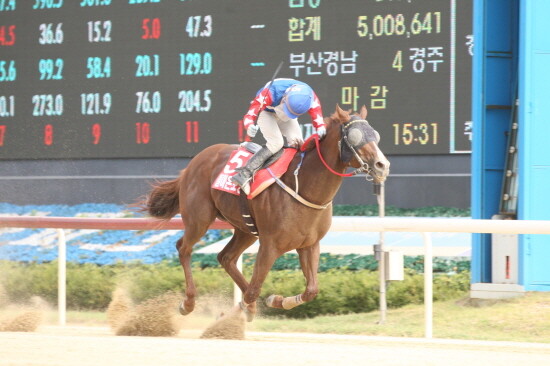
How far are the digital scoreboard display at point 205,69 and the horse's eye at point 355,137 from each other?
10.5 ft

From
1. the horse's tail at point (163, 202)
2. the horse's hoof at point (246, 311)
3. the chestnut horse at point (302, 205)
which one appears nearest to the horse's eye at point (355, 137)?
the chestnut horse at point (302, 205)

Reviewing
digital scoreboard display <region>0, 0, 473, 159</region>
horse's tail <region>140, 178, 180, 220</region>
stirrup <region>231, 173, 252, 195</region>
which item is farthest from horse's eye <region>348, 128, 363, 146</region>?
digital scoreboard display <region>0, 0, 473, 159</region>

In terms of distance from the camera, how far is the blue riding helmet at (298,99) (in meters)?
4.88

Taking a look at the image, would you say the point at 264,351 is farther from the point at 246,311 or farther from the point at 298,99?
the point at 298,99

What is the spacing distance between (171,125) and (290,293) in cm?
230

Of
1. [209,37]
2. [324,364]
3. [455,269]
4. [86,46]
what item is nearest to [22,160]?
[86,46]

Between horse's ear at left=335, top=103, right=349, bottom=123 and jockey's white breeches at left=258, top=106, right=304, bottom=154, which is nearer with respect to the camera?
horse's ear at left=335, top=103, right=349, bottom=123

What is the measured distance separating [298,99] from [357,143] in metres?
0.40

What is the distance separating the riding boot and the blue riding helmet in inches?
11.4

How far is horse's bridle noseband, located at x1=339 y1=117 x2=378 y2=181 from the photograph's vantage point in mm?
4645

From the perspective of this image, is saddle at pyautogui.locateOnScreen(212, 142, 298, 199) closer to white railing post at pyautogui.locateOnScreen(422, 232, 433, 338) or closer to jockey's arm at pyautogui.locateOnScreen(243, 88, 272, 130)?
jockey's arm at pyautogui.locateOnScreen(243, 88, 272, 130)

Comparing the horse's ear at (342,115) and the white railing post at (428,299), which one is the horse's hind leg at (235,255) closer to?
the white railing post at (428,299)

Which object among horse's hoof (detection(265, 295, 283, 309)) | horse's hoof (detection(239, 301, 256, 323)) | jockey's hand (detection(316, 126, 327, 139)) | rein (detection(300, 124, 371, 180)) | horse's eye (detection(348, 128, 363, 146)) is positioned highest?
jockey's hand (detection(316, 126, 327, 139))

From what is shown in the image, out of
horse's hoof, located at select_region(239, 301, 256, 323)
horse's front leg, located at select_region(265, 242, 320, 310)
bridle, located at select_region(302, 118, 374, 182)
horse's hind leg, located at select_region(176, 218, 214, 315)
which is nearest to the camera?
bridle, located at select_region(302, 118, 374, 182)
